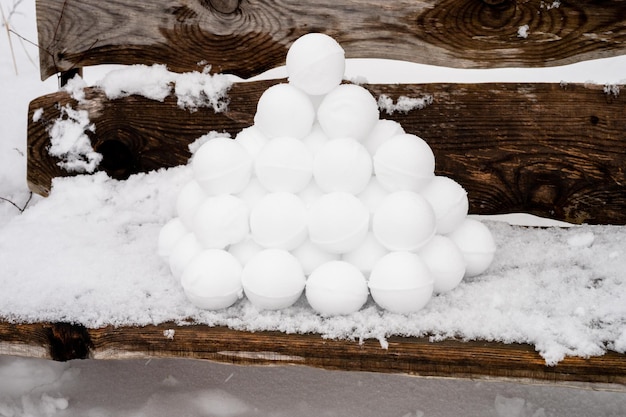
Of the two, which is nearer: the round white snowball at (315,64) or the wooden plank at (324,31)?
the round white snowball at (315,64)

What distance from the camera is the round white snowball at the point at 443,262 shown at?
1262 millimetres

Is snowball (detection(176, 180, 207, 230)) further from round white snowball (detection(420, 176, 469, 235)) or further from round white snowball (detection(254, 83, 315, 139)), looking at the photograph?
round white snowball (detection(420, 176, 469, 235))

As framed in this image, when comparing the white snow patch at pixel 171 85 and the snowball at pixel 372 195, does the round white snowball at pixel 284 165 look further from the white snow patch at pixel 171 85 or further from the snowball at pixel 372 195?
the white snow patch at pixel 171 85

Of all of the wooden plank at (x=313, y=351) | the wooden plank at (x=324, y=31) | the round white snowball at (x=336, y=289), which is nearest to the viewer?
the wooden plank at (x=313, y=351)

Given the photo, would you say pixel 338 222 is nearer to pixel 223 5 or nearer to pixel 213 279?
pixel 213 279

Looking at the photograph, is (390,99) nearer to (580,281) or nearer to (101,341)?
(580,281)

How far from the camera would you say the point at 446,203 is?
4.32 feet

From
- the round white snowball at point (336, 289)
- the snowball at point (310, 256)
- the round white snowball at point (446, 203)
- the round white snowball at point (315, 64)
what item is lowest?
the round white snowball at point (336, 289)

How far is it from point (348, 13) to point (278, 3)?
18 cm

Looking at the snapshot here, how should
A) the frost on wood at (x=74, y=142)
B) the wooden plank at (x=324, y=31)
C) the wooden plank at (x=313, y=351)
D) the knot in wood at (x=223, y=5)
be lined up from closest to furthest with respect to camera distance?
the wooden plank at (x=313, y=351)
the wooden plank at (x=324, y=31)
the knot in wood at (x=223, y=5)
the frost on wood at (x=74, y=142)

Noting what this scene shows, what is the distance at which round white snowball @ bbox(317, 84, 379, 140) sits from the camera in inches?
50.1

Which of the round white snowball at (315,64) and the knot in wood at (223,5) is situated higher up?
the knot in wood at (223,5)

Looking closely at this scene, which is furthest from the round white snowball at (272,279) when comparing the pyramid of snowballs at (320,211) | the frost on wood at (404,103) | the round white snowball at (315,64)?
the frost on wood at (404,103)

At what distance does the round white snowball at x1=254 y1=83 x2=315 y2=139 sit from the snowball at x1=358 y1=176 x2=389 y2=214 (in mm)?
164
